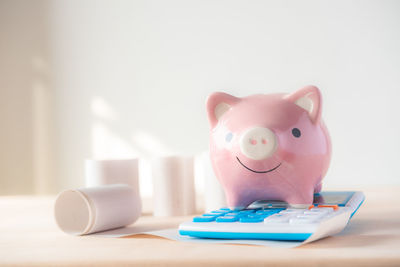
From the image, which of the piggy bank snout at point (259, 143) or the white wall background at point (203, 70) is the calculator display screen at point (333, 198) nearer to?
the piggy bank snout at point (259, 143)

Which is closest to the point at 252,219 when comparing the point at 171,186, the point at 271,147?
the point at 271,147

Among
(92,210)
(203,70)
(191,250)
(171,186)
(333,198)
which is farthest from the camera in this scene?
(203,70)

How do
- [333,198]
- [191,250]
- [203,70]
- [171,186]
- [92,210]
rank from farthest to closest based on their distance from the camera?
[203,70] < [171,186] < [333,198] < [92,210] < [191,250]

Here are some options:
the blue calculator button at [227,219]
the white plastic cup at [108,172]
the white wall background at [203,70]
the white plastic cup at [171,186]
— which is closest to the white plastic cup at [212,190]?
the white plastic cup at [171,186]

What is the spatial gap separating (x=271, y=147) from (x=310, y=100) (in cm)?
11

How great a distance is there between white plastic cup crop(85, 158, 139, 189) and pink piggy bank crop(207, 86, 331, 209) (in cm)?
25

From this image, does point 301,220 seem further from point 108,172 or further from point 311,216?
point 108,172

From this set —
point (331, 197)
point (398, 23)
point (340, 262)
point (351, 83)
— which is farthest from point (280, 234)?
point (398, 23)

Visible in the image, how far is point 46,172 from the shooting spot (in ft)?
7.95

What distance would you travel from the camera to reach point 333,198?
0.83 m

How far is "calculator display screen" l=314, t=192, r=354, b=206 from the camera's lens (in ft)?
2.50

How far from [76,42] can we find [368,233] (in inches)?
79.8

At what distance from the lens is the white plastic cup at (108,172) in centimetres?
94

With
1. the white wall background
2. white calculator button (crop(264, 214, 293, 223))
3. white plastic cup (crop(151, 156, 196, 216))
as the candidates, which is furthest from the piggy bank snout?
the white wall background
